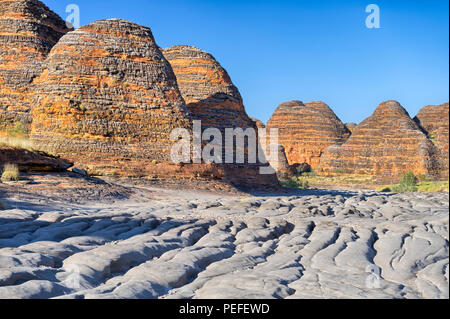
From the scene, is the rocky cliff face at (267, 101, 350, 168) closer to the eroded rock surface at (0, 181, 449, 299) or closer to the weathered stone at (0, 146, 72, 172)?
the weathered stone at (0, 146, 72, 172)

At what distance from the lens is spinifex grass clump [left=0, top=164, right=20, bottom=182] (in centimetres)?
1319

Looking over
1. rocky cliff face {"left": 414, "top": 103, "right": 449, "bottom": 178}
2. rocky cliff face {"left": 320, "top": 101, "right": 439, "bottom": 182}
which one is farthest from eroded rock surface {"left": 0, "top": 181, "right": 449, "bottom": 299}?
rocky cliff face {"left": 414, "top": 103, "right": 449, "bottom": 178}

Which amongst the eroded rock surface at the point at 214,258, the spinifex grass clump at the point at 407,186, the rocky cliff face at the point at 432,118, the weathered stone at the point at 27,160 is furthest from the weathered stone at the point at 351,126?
the eroded rock surface at the point at 214,258

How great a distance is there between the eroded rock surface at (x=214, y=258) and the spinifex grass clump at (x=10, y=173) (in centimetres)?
539

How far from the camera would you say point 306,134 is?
5941 cm

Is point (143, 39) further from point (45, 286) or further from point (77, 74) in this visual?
point (45, 286)

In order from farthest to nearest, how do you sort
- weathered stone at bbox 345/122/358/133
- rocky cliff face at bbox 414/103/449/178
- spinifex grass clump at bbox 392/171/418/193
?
weathered stone at bbox 345/122/358/133, rocky cliff face at bbox 414/103/449/178, spinifex grass clump at bbox 392/171/418/193

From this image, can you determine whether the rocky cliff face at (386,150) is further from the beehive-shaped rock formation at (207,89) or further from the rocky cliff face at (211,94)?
the beehive-shaped rock formation at (207,89)

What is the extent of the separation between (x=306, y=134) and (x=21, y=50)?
39.9 m

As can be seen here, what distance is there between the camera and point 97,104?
19.8 m

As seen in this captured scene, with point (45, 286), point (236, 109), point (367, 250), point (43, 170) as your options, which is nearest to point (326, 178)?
point (236, 109)

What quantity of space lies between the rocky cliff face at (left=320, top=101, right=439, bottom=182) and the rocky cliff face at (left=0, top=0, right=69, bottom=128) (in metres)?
31.7

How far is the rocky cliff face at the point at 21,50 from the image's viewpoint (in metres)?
25.5

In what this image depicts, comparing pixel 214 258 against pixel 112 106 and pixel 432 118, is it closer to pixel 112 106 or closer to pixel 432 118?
pixel 112 106
